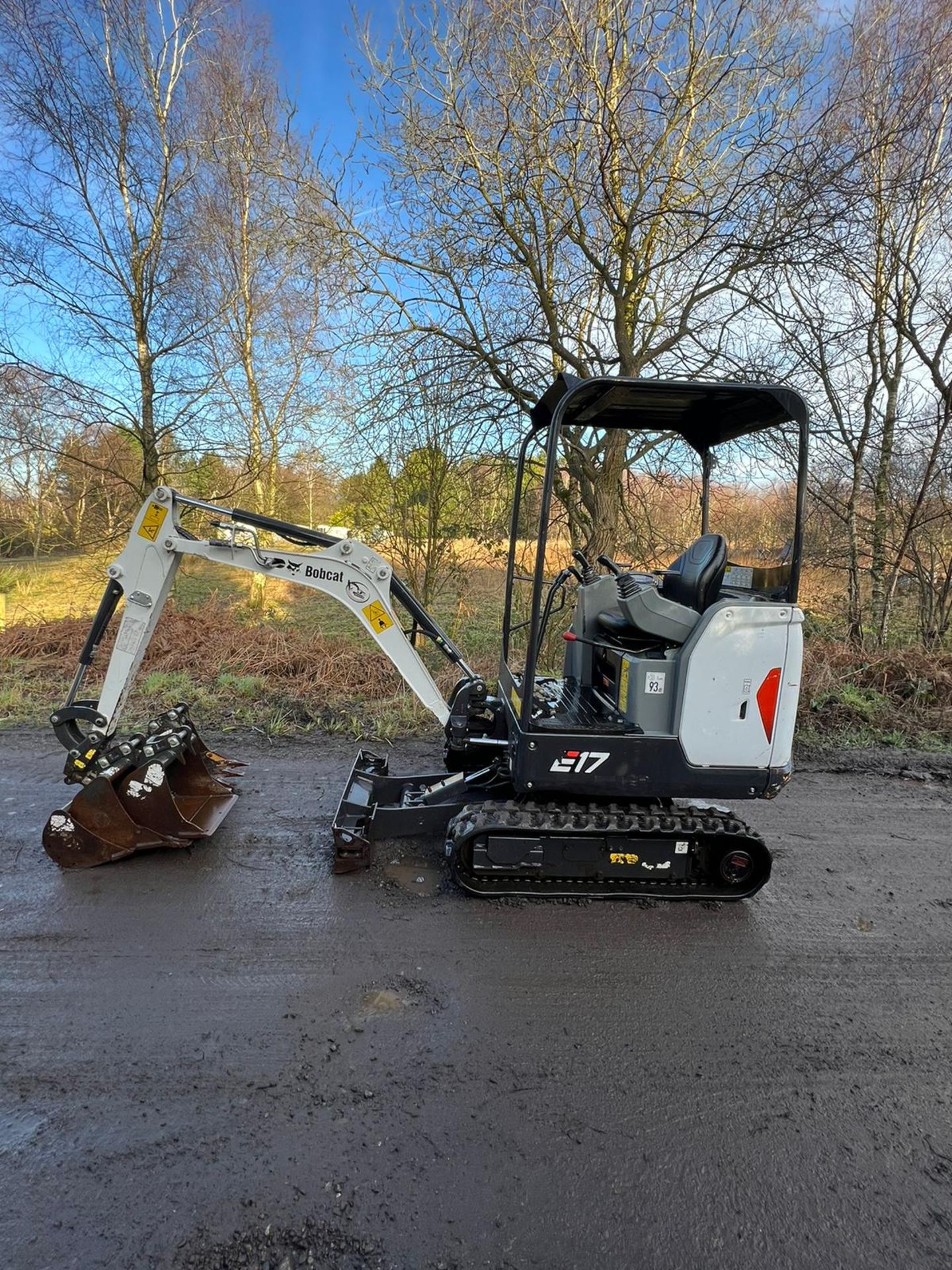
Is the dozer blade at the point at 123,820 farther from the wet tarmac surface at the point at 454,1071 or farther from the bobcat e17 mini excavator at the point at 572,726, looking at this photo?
the wet tarmac surface at the point at 454,1071

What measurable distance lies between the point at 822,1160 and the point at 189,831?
11.1 feet

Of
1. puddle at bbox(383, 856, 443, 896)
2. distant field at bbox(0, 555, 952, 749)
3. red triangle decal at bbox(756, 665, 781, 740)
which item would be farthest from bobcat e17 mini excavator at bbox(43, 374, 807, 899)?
distant field at bbox(0, 555, 952, 749)

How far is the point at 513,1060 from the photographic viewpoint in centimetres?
257

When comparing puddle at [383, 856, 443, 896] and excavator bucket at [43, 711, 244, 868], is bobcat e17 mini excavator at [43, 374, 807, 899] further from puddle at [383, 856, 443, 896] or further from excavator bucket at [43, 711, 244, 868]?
puddle at [383, 856, 443, 896]

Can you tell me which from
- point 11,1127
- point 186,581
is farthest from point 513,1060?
point 186,581

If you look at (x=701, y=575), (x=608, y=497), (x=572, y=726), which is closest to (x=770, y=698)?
(x=701, y=575)

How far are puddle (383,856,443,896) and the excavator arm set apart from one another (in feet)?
2.91

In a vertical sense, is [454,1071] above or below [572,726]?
below

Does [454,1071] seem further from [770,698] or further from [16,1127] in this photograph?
[770,698]

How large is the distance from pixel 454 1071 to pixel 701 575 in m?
2.71

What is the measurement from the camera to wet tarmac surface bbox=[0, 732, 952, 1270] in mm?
1960

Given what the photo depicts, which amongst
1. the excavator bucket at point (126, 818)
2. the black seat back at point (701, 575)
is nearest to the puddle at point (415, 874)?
the excavator bucket at point (126, 818)

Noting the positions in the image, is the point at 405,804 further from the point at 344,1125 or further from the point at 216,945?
the point at 344,1125

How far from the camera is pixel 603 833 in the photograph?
141 inches
